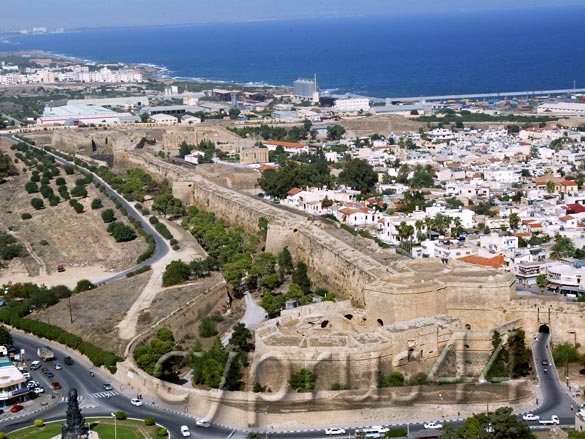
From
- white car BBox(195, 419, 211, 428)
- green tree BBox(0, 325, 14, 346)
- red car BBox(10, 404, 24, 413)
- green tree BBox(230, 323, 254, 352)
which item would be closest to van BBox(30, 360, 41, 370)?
green tree BBox(0, 325, 14, 346)

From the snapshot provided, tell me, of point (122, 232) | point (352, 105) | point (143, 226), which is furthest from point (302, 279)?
point (352, 105)

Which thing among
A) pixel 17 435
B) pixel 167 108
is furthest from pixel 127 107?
pixel 17 435

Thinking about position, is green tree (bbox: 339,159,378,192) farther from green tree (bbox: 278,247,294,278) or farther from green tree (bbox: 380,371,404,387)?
green tree (bbox: 380,371,404,387)

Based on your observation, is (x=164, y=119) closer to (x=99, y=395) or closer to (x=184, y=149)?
(x=184, y=149)

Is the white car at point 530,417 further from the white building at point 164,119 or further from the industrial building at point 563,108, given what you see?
the white building at point 164,119

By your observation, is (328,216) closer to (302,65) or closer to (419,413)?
(419,413)

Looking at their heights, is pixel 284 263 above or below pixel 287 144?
below

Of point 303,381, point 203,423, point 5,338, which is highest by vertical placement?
point 303,381
